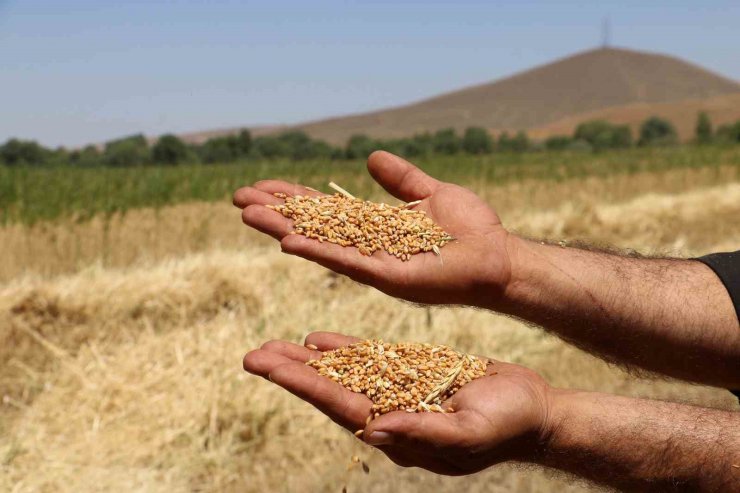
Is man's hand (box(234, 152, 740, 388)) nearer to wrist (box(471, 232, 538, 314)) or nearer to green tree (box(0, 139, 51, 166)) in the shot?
wrist (box(471, 232, 538, 314))

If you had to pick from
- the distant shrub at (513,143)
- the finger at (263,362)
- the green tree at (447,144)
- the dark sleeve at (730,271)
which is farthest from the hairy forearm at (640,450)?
the distant shrub at (513,143)

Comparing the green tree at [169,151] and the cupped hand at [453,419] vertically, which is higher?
the cupped hand at [453,419]

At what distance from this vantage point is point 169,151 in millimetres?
14992

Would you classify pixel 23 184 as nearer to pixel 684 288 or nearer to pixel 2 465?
pixel 2 465

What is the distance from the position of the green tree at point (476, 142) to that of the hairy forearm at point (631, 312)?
73.4 ft

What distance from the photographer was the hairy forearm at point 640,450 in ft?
7.64

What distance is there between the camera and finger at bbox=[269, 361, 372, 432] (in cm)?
222

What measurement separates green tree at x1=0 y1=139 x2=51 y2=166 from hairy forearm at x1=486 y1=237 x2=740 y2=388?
12358mm

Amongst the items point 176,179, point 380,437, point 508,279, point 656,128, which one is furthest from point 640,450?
point 656,128

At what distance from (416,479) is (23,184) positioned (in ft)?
17.7

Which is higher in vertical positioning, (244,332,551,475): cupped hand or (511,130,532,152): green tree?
(244,332,551,475): cupped hand

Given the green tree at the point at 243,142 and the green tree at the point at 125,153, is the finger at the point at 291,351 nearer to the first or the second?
the green tree at the point at 125,153

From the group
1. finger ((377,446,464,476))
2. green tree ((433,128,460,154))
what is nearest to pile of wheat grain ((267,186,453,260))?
finger ((377,446,464,476))

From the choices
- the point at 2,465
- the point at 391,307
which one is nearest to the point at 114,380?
the point at 2,465
